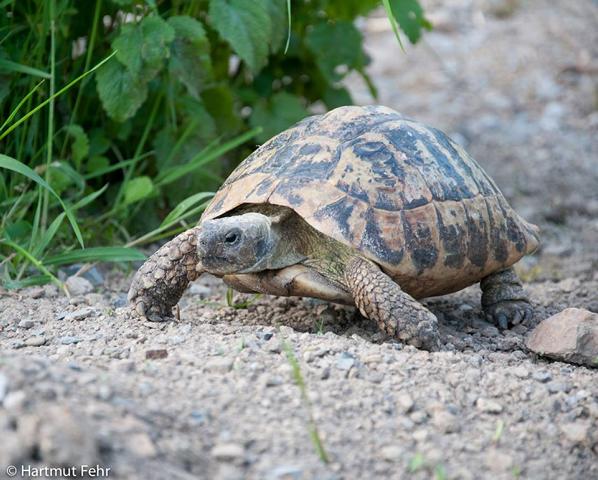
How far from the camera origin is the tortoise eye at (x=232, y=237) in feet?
11.6

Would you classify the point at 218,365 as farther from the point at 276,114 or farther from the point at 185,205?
the point at 276,114

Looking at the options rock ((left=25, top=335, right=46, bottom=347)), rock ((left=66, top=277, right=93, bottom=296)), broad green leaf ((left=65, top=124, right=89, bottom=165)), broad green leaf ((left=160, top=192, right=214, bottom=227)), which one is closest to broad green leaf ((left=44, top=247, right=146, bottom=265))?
rock ((left=66, top=277, right=93, bottom=296))

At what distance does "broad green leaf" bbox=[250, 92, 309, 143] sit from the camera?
5.39m

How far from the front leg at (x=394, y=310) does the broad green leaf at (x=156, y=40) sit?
1.51m

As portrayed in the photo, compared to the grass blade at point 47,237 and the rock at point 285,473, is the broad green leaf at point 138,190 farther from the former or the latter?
the rock at point 285,473

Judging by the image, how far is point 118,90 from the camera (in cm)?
440

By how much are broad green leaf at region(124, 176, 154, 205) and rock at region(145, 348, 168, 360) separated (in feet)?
5.18

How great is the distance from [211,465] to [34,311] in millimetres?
1747

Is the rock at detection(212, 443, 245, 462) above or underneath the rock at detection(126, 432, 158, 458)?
underneath

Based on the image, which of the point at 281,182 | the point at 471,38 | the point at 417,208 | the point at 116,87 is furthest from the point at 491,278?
the point at 471,38

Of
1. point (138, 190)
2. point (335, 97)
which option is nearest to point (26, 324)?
point (138, 190)

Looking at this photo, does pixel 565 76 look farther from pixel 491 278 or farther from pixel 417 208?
pixel 417 208

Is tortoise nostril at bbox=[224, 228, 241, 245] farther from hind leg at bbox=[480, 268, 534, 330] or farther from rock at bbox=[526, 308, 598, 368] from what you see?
hind leg at bbox=[480, 268, 534, 330]
